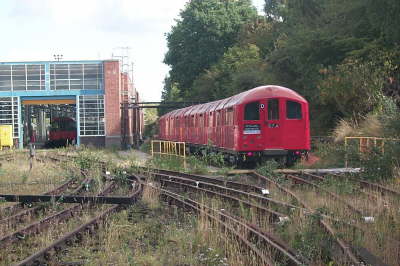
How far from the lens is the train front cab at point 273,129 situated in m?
18.8

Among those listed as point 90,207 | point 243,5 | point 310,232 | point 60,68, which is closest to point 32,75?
point 60,68

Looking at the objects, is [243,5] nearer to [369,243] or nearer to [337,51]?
[337,51]

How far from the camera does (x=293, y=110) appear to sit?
19.3 metres

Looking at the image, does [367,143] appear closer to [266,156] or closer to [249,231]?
[266,156]

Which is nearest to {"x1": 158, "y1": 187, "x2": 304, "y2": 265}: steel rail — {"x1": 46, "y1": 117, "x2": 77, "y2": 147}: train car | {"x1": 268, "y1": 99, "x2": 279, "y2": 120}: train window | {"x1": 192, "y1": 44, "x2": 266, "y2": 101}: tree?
{"x1": 268, "y1": 99, "x2": 279, "y2": 120}: train window

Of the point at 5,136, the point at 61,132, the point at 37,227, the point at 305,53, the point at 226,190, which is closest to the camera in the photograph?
the point at 37,227

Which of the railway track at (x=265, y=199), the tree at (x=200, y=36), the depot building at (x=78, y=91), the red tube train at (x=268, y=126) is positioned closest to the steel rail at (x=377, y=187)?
the railway track at (x=265, y=199)

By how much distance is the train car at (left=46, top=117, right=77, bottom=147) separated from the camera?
4872cm

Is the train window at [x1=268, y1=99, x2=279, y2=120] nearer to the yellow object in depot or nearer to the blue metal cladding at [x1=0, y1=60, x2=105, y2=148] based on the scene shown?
the yellow object in depot

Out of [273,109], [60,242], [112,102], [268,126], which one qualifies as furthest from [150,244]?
[112,102]

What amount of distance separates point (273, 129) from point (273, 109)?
2.26 ft

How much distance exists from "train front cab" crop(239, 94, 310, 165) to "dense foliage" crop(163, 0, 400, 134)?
9.73 feet

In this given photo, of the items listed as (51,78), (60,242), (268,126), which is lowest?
(60,242)

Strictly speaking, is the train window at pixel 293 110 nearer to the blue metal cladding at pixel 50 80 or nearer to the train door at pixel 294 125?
the train door at pixel 294 125
